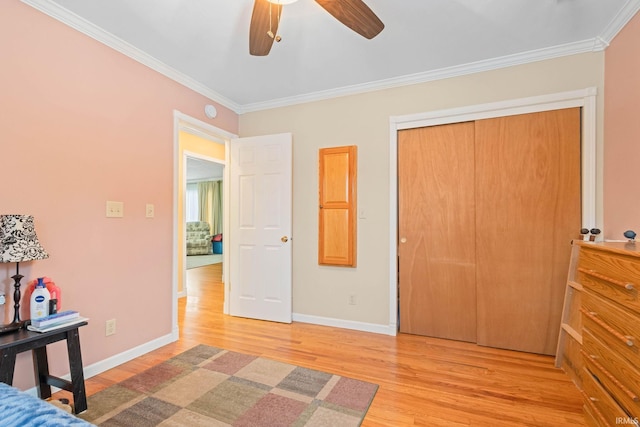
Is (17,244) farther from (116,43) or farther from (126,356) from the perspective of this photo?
(116,43)

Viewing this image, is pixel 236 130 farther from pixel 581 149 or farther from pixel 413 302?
pixel 581 149

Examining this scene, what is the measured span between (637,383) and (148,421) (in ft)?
7.80

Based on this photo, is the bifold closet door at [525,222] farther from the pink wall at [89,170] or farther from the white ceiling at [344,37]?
the pink wall at [89,170]

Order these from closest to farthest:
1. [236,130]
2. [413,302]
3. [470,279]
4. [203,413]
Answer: [203,413], [470,279], [413,302], [236,130]

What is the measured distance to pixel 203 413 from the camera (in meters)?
1.79

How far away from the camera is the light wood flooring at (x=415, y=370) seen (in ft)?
5.85

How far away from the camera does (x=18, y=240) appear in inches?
65.6

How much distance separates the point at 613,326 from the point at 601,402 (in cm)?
41

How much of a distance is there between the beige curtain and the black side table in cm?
844

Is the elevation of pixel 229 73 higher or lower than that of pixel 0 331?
higher

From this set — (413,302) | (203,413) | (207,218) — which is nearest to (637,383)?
(413,302)

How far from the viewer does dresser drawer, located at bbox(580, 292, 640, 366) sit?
1.28 metres

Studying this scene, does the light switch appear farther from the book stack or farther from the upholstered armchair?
the upholstered armchair

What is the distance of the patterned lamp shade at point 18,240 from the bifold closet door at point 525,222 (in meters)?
3.24
